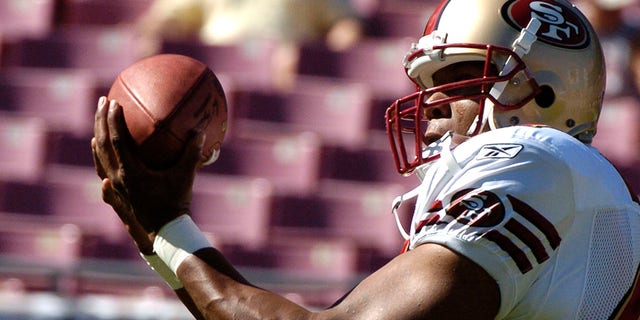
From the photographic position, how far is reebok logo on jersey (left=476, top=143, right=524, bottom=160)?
1.89 m

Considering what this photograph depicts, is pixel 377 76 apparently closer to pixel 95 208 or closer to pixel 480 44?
pixel 95 208

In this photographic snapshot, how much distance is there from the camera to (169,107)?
2.22 m

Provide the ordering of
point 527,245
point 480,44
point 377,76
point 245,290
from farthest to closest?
point 377,76, point 480,44, point 245,290, point 527,245

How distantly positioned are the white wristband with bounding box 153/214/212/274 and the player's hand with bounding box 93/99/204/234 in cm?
1

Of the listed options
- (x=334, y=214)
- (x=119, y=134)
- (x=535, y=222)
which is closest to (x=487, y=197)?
(x=535, y=222)

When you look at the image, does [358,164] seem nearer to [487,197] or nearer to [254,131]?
[254,131]

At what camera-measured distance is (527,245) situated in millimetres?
1826

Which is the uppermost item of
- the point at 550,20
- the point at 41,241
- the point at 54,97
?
the point at 550,20

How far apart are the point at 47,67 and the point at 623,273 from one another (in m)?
5.85

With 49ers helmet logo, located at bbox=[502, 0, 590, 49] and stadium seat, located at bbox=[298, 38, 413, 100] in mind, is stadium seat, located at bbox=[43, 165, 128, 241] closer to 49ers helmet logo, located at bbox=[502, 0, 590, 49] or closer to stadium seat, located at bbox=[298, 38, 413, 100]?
stadium seat, located at bbox=[298, 38, 413, 100]

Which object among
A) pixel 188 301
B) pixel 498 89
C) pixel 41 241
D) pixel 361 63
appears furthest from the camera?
pixel 361 63

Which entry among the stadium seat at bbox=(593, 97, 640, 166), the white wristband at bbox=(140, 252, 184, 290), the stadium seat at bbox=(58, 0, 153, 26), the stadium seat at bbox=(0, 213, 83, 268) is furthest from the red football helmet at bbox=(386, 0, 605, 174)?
the stadium seat at bbox=(58, 0, 153, 26)

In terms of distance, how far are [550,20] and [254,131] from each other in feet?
14.9

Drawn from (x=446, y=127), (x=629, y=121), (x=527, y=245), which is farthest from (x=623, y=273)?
(x=629, y=121)
